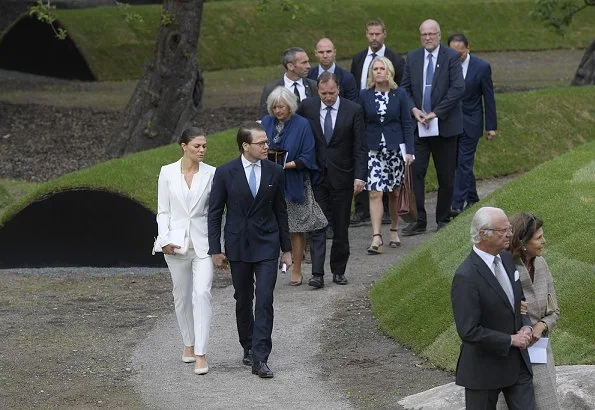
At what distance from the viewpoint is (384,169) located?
1291 centimetres

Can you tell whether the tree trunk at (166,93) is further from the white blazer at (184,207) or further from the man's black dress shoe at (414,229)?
the white blazer at (184,207)

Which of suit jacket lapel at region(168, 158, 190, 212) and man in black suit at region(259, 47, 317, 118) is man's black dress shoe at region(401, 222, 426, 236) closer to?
man in black suit at region(259, 47, 317, 118)

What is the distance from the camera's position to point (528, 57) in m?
30.5

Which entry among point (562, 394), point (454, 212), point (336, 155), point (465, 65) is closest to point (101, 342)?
point (336, 155)

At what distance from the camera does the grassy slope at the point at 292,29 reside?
29031 millimetres

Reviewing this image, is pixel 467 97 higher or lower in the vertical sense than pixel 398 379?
higher

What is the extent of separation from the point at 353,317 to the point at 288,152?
4.92 ft

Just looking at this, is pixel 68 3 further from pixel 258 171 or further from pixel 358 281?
pixel 258 171

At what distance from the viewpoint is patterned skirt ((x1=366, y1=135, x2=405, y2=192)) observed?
12.9 meters

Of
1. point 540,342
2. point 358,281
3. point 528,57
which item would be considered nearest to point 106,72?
point 528,57

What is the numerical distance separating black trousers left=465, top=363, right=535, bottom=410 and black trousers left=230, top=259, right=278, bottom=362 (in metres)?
2.59

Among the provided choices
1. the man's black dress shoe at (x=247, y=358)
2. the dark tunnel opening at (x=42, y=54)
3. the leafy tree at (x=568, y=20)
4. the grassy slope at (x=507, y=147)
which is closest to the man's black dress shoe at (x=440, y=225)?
the grassy slope at (x=507, y=147)

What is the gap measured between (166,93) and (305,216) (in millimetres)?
8247

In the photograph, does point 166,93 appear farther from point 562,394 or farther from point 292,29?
point 292,29
